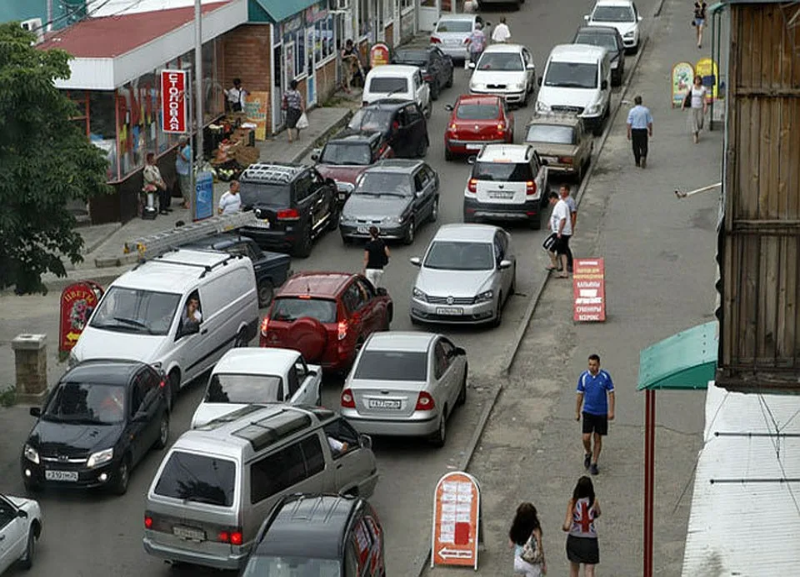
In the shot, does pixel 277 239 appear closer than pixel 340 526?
No

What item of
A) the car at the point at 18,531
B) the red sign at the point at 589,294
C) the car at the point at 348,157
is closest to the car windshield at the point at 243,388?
the car at the point at 18,531

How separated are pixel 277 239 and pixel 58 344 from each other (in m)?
5.99

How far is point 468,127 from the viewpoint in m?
40.4

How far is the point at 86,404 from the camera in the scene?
2150 centimetres

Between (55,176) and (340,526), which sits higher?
(55,176)

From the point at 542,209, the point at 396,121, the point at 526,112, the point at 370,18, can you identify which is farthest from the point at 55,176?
the point at 370,18

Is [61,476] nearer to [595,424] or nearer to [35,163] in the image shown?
[35,163]

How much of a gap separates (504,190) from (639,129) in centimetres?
634

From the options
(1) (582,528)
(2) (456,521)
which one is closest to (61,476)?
(2) (456,521)

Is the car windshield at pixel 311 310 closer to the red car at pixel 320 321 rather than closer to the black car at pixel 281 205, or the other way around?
the red car at pixel 320 321

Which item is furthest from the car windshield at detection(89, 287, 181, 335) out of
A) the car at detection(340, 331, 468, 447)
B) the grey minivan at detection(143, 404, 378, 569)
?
the grey minivan at detection(143, 404, 378, 569)

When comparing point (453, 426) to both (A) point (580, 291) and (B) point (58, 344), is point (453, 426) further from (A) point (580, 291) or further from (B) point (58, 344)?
(B) point (58, 344)

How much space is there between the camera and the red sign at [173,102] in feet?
114

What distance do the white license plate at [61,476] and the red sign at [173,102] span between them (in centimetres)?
1533
